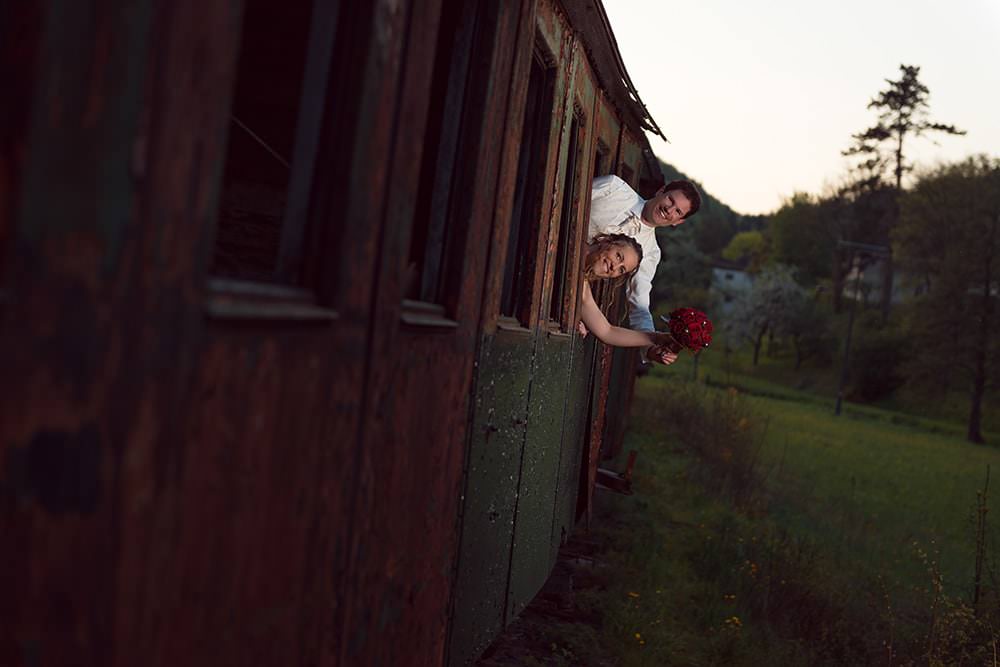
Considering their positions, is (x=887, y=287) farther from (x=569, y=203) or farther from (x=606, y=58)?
(x=569, y=203)

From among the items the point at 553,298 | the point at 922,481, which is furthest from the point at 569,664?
the point at 922,481

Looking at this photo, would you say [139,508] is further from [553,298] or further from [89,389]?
[553,298]

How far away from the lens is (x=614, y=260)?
6355 mm

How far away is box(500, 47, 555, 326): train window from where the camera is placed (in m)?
4.70

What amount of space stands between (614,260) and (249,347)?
4.79m

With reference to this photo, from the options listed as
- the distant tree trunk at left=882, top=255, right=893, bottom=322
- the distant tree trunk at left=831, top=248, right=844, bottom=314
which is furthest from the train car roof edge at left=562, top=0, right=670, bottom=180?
the distant tree trunk at left=831, top=248, right=844, bottom=314

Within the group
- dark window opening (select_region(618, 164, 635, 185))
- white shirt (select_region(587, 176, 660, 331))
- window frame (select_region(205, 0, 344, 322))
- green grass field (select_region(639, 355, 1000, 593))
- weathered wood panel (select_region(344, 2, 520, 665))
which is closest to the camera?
window frame (select_region(205, 0, 344, 322))

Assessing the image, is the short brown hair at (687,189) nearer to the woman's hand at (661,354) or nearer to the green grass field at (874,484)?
the woman's hand at (661,354)

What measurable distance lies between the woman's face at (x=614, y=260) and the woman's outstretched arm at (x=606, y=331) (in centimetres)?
14

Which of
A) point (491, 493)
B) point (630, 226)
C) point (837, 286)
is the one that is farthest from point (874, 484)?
point (837, 286)

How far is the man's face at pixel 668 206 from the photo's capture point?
21.5 ft

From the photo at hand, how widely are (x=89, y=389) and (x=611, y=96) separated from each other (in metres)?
6.28

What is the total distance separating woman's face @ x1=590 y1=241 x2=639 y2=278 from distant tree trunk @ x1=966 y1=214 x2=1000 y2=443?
40036 millimetres

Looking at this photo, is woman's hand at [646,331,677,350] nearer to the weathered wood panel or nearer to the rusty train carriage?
the rusty train carriage
